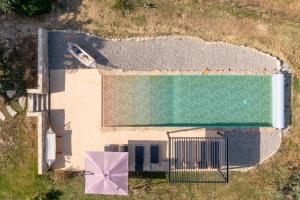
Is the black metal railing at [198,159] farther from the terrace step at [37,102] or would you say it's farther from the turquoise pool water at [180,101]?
the terrace step at [37,102]

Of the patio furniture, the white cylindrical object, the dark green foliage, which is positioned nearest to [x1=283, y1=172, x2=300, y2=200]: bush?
the patio furniture

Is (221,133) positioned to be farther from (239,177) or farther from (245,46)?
(245,46)

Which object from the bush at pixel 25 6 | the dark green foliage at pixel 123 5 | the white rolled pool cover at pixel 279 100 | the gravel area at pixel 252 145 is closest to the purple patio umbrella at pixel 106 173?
the gravel area at pixel 252 145

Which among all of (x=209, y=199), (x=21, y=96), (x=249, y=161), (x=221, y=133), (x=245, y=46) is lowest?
(x=209, y=199)

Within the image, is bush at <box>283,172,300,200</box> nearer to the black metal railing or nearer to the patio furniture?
the black metal railing

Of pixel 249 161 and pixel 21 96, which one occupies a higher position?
pixel 21 96

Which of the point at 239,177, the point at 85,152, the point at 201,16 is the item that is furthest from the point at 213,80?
the point at 85,152

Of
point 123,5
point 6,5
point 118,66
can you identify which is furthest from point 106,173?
point 6,5
